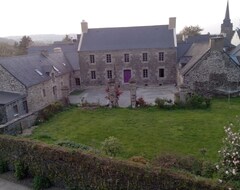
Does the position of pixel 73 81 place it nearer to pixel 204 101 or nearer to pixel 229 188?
pixel 204 101

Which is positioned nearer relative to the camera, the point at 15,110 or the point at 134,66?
the point at 15,110

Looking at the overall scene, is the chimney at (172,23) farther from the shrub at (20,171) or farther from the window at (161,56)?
the shrub at (20,171)

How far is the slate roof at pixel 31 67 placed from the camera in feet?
88.1

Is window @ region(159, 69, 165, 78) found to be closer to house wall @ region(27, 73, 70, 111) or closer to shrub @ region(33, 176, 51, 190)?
house wall @ region(27, 73, 70, 111)

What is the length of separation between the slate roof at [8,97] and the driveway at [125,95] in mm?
7476

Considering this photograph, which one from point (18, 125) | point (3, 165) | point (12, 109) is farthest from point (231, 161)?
point (12, 109)

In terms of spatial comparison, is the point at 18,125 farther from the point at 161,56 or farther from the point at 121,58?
the point at 161,56

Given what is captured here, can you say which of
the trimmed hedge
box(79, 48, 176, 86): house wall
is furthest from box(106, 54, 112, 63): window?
the trimmed hedge

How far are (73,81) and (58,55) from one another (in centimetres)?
411

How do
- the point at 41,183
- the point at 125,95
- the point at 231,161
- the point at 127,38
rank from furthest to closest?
the point at 127,38 → the point at 125,95 → the point at 41,183 → the point at 231,161

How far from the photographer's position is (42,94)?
29.6 meters

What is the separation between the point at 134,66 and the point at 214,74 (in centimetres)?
1267

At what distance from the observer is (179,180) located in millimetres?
9547

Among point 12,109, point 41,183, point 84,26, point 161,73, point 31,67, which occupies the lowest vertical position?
point 41,183
